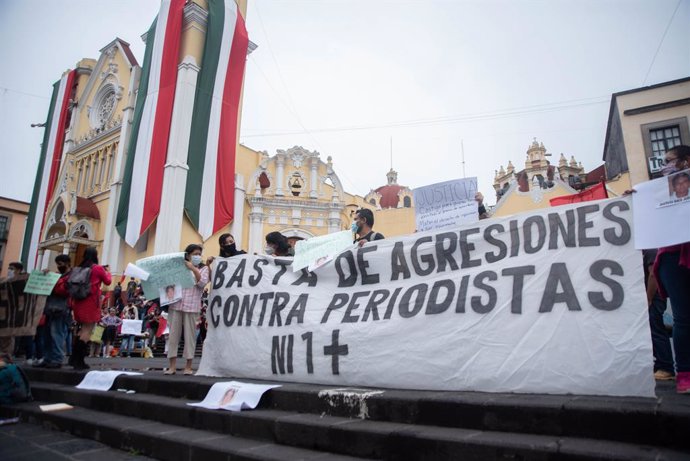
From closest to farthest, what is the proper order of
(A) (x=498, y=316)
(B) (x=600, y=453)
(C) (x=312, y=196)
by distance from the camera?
(B) (x=600, y=453), (A) (x=498, y=316), (C) (x=312, y=196)

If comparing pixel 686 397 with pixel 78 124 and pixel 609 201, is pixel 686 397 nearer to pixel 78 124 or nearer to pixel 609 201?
pixel 609 201

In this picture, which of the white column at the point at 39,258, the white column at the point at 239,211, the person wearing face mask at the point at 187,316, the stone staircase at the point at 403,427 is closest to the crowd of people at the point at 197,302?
the person wearing face mask at the point at 187,316

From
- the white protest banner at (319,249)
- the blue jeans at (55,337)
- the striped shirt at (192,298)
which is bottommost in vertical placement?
the blue jeans at (55,337)

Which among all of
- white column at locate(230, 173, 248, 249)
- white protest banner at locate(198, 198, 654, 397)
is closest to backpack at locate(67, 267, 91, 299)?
white protest banner at locate(198, 198, 654, 397)

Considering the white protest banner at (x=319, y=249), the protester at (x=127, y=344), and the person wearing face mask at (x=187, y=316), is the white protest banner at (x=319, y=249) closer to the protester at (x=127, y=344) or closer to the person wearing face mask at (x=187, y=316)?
the person wearing face mask at (x=187, y=316)

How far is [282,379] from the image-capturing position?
436 cm

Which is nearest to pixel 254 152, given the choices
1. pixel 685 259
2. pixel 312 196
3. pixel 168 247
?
pixel 312 196

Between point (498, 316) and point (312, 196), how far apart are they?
2248 centimetres

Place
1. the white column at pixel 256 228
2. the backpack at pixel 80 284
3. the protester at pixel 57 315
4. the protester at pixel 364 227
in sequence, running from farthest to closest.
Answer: the white column at pixel 256 228, the protester at pixel 57 315, the backpack at pixel 80 284, the protester at pixel 364 227

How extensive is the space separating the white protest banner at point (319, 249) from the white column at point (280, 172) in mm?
20634

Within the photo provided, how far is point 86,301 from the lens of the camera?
620cm

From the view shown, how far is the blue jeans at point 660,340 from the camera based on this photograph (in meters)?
4.08

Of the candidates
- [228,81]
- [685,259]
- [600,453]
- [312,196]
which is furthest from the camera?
[312,196]

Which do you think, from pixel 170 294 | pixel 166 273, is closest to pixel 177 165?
pixel 166 273
